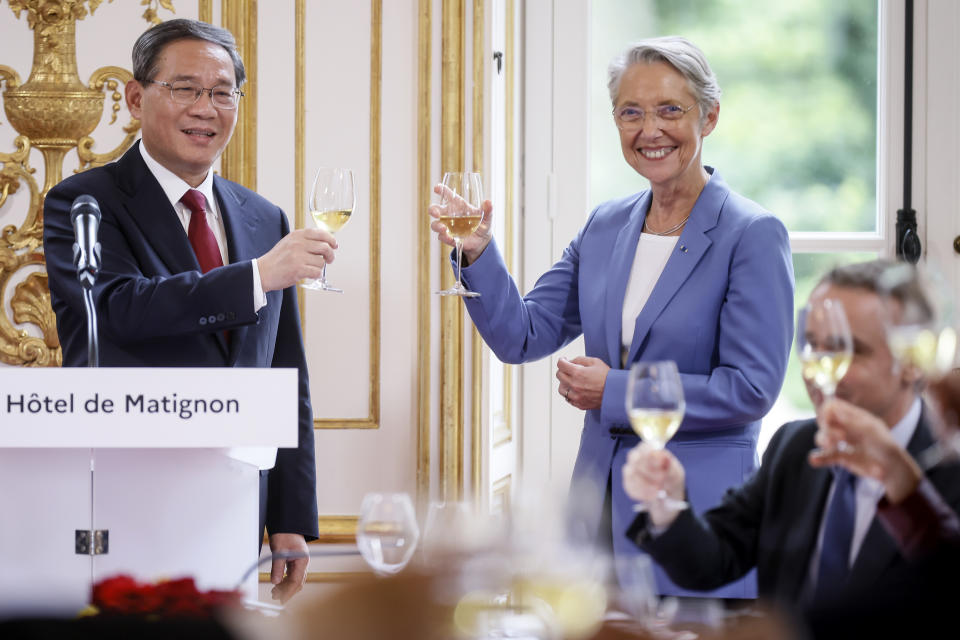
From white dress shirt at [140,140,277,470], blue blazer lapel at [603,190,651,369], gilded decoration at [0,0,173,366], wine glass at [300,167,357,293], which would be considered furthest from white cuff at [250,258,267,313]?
gilded decoration at [0,0,173,366]

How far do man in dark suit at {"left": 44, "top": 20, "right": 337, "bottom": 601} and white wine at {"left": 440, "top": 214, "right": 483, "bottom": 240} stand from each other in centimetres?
31

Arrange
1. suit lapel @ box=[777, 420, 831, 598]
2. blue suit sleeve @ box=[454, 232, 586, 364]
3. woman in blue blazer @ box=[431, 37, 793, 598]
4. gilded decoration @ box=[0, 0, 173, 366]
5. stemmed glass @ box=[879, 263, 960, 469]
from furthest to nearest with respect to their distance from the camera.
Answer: gilded decoration @ box=[0, 0, 173, 366] < blue suit sleeve @ box=[454, 232, 586, 364] < woman in blue blazer @ box=[431, 37, 793, 598] < suit lapel @ box=[777, 420, 831, 598] < stemmed glass @ box=[879, 263, 960, 469]

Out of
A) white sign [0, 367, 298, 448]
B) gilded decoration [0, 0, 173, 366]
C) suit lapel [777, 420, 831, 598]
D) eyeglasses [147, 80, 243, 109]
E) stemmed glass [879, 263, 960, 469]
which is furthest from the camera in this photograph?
gilded decoration [0, 0, 173, 366]

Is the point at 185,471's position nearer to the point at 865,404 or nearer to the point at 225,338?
the point at 225,338

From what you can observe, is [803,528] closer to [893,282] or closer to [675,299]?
[893,282]

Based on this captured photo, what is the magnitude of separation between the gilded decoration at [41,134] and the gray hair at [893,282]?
7.56 ft

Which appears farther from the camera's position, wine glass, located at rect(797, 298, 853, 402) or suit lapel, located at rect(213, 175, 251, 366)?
suit lapel, located at rect(213, 175, 251, 366)

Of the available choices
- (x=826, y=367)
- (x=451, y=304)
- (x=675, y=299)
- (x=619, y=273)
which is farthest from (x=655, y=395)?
(x=451, y=304)

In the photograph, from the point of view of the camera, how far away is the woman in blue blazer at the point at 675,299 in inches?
91.9

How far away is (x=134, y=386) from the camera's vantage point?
5.77ft

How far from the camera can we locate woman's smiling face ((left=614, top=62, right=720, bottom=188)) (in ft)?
8.07

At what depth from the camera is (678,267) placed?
242 centimetres

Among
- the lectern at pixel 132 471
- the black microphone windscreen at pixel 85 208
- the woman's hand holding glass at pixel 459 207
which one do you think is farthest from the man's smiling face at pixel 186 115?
the lectern at pixel 132 471

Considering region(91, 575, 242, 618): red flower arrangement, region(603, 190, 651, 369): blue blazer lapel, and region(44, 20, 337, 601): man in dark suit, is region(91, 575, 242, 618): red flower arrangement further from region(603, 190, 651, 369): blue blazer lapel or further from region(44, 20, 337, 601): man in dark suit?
region(603, 190, 651, 369): blue blazer lapel
